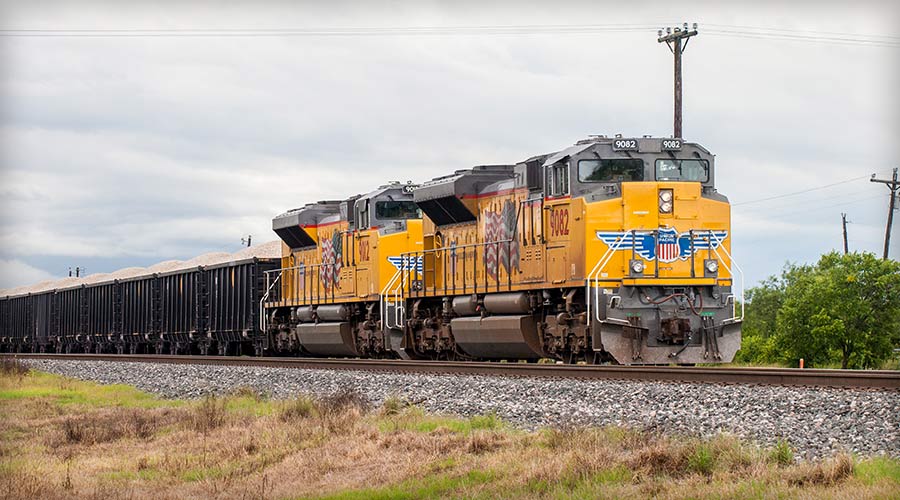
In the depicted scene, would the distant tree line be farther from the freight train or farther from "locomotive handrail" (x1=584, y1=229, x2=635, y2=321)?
"locomotive handrail" (x1=584, y1=229, x2=635, y2=321)

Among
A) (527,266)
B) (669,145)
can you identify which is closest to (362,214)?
(527,266)

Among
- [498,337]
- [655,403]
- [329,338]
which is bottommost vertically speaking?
[655,403]

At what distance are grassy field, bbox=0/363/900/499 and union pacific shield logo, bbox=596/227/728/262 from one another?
5.72 meters

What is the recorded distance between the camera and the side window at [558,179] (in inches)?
787

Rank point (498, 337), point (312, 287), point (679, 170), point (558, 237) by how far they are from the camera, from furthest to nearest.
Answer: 1. point (312, 287)
2. point (498, 337)
3. point (558, 237)
4. point (679, 170)

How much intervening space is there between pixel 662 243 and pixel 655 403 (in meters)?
6.51

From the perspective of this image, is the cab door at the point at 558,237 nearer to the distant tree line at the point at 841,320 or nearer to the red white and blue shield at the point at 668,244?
the red white and blue shield at the point at 668,244

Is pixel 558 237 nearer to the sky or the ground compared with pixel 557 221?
nearer to the ground

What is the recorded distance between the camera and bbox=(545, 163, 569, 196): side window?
65.6 feet

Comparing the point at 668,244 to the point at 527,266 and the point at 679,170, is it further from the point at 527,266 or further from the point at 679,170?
the point at 527,266

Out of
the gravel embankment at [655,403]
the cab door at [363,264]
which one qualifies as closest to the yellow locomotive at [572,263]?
the cab door at [363,264]

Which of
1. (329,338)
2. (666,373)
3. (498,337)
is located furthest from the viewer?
(329,338)

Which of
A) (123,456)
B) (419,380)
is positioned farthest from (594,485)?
(419,380)

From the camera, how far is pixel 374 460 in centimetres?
1108
